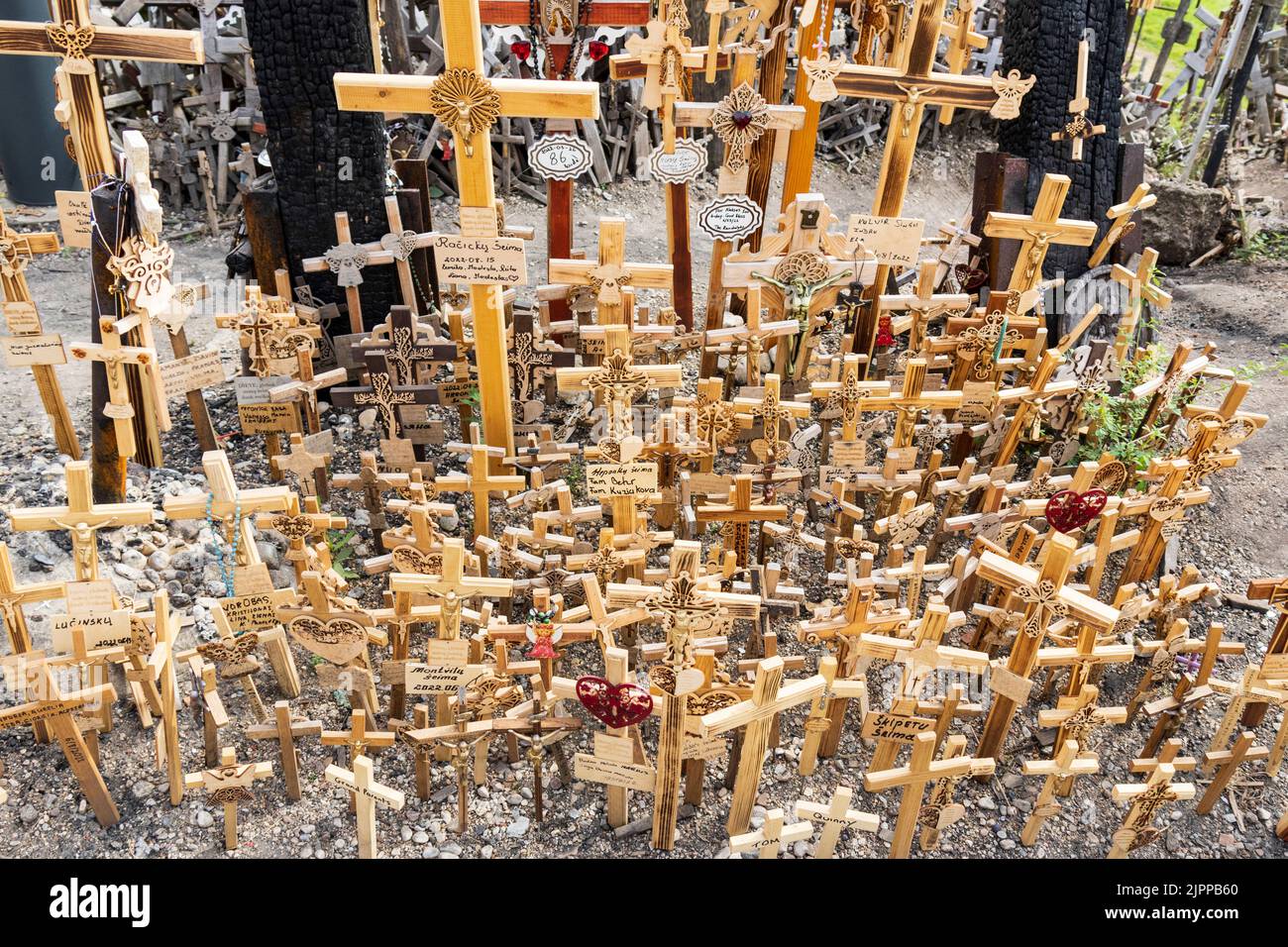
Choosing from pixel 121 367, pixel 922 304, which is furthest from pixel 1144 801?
pixel 121 367

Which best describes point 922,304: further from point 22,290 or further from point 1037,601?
point 22,290

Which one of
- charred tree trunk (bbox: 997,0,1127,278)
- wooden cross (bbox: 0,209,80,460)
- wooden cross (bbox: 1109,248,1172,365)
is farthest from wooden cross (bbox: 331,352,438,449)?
charred tree trunk (bbox: 997,0,1127,278)

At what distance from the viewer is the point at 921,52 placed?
594cm

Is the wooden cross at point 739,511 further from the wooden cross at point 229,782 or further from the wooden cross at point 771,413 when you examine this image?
the wooden cross at point 229,782

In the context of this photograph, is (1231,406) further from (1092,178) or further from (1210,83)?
(1210,83)

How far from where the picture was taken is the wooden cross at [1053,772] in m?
4.04

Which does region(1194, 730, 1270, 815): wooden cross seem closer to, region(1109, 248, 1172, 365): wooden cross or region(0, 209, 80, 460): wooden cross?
region(1109, 248, 1172, 365): wooden cross

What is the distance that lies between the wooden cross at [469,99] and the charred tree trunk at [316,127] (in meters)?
1.27

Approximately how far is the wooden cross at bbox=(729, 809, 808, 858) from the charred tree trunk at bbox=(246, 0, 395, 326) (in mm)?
4466

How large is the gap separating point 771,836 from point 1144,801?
4.90 feet

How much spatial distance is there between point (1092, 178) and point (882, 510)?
3440 mm

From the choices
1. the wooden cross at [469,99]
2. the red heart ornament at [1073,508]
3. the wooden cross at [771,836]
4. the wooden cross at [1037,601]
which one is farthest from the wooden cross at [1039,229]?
the wooden cross at [771,836]

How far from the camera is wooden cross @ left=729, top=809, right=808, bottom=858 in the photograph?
12.3 feet

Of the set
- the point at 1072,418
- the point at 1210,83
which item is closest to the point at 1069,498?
the point at 1072,418
